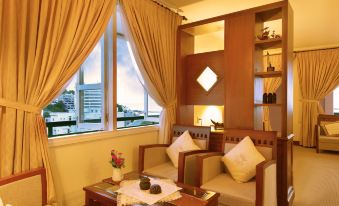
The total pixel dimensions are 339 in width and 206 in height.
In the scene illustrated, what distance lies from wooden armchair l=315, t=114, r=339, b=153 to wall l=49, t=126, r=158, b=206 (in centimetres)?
474

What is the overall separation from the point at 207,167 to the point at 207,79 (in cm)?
141

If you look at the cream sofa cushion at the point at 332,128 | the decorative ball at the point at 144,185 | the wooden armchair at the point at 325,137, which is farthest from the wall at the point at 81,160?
the cream sofa cushion at the point at 332,128

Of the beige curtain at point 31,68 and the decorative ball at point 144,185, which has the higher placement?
the beige curtain at point 31,68

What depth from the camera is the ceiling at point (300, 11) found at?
328 centimetres

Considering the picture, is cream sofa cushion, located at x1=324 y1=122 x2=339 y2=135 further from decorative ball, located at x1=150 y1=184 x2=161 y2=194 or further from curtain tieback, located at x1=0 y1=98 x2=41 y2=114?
curtain tieback, located at x1=0 y1=98 x2=41 y2=114

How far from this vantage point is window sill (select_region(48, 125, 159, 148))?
2092 millimetres

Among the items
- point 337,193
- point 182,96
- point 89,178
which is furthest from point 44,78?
point 337,193

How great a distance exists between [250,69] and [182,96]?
110 cm

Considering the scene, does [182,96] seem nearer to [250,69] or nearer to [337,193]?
[250,69]

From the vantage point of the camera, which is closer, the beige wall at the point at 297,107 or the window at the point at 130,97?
the window at the point at 130,97

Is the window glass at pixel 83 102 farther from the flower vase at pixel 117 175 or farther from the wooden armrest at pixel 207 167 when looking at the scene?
the wooden armrest at pixel 207 167

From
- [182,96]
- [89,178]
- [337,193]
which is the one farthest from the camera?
[182,96]

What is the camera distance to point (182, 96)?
3443 mm


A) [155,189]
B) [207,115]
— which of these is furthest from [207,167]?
[207,115]
